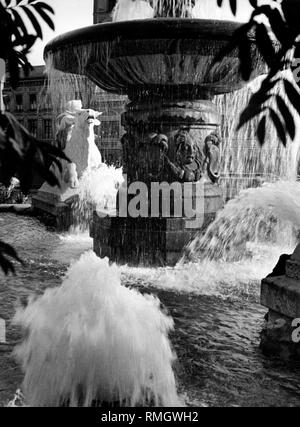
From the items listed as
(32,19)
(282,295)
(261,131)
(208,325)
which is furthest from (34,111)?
(261,131)

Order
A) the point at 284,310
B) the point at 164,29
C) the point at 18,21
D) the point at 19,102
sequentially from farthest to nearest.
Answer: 1. the point at 19,102
2. the point at 164,29
3. the point at 284,310
4. the point at 18,21

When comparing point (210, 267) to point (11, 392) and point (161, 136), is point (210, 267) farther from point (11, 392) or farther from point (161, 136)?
point (11, 392)

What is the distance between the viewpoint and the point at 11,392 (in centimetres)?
302

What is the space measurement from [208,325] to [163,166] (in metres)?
3.56

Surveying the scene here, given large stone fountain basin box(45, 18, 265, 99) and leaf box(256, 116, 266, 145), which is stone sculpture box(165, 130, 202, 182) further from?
leaf box(256, 116, 266, 145)

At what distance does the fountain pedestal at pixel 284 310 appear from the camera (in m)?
3.53

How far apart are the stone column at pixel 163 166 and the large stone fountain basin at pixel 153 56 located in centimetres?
30

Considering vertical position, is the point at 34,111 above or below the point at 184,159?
above

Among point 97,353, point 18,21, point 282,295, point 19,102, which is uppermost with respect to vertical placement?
point 19,102

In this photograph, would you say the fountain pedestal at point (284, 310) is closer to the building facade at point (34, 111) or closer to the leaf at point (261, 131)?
the leaf at point (261, 131)

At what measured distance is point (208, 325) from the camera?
4520mm

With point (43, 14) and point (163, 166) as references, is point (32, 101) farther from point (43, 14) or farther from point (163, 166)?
point (43, 14)

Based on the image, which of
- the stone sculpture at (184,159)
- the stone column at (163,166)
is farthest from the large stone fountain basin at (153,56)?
the stone sculpture at (184,159)
